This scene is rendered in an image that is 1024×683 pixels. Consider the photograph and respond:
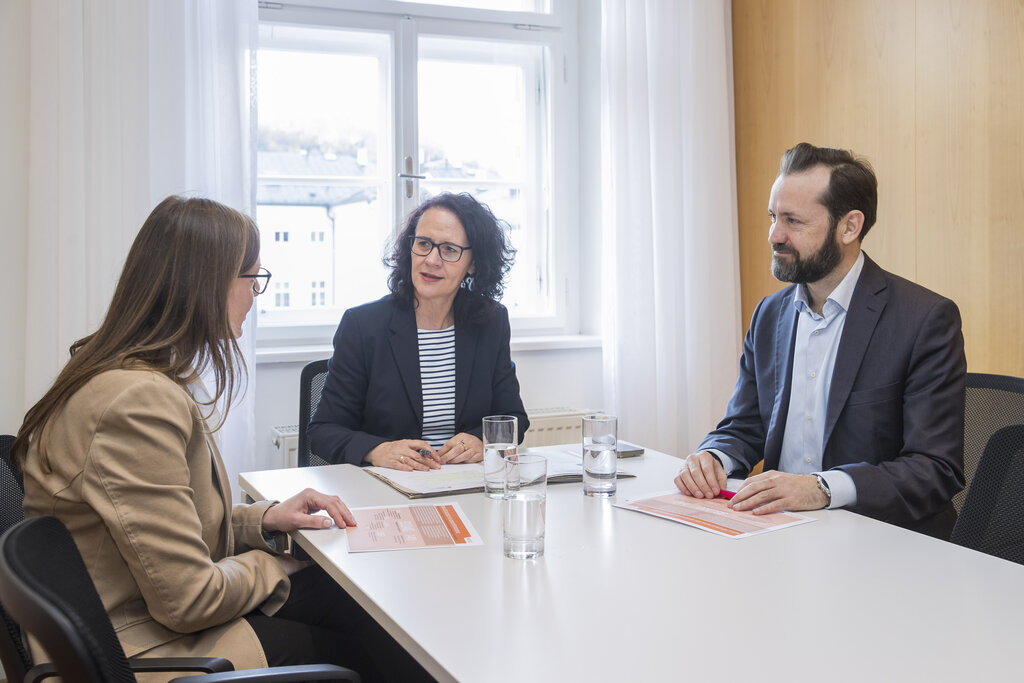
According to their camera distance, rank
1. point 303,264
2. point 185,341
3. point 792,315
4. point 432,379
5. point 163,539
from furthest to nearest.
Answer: point 303,264 < point 432,379 < point 792,315 < point 185,341 < point 163,539

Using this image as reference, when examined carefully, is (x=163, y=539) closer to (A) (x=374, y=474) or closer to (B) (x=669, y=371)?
(A) (x=374, y=474)

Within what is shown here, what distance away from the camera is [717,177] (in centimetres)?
391

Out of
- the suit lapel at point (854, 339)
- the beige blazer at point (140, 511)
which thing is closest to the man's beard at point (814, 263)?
the suit lapel at point (854, 339)

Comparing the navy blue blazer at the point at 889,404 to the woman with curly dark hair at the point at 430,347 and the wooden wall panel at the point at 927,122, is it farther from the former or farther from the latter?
the wooden wall panel at the point at 927,122

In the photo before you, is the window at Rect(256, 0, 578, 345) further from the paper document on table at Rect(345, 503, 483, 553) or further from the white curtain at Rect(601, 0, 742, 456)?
the paper document on table at Rect(345, 503, 483, 553)

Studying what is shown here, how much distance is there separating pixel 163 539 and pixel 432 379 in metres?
1.26

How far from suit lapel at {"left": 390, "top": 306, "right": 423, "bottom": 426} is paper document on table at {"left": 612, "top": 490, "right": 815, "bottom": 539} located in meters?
0.85

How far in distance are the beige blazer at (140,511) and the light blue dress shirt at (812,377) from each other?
1187 mm

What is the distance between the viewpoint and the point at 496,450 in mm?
1810

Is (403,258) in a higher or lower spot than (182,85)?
lower

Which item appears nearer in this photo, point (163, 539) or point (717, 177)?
point (163, 539)

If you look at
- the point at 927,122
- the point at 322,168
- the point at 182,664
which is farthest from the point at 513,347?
the point at 182,664

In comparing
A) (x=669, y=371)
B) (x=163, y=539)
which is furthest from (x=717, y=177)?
(x=163, y=539)

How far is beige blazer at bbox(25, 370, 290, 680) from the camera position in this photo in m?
1.24
